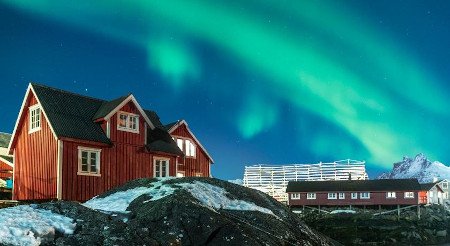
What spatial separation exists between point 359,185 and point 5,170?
52156mm

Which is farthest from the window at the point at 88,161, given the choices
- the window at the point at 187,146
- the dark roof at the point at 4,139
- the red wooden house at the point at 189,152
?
the dark roof at the point at 4,139

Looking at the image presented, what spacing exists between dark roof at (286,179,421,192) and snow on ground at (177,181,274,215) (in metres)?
62.5

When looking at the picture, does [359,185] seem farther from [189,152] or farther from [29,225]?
[29,225]

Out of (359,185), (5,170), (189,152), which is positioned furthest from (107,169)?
(359,185)

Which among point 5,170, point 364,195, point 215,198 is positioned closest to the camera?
point 215,198

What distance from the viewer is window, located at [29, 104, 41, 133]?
28658mm

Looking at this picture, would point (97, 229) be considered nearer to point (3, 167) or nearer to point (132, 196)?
point (132, 196)

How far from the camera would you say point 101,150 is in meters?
28.9

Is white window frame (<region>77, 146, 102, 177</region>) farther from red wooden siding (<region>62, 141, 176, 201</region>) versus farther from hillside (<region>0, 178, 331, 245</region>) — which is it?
hillside (<region>0, 178, 331, 245</region>)

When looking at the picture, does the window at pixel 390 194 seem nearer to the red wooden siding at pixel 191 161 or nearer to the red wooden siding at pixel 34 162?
the red wooden siding at pixel 191 161

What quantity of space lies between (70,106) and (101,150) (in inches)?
148

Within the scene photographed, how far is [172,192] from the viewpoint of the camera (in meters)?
11.2

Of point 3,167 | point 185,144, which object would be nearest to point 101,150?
point 185,144

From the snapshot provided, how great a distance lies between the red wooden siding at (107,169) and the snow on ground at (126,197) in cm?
1557
